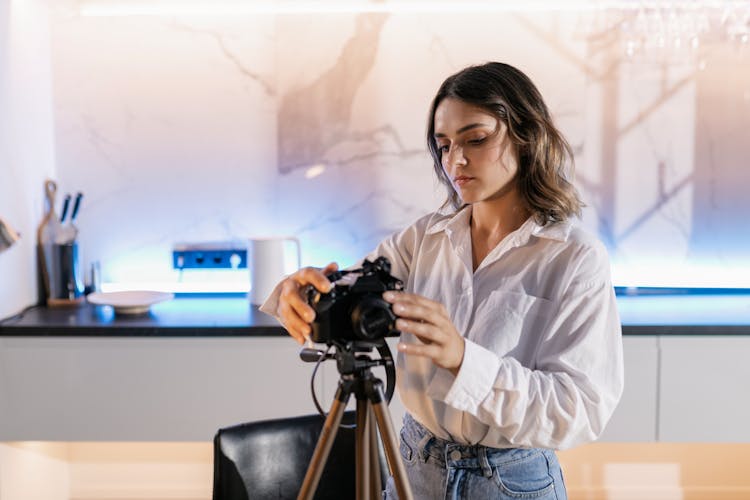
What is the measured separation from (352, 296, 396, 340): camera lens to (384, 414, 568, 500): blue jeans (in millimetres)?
301

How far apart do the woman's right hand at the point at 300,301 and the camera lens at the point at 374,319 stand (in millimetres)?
84

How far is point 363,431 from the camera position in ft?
3.61

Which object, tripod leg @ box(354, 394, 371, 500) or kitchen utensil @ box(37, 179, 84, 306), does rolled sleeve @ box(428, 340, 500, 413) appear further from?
kitchen utensil @ box(37, 179, 84, 306)

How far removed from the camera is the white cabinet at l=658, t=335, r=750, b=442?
225cm

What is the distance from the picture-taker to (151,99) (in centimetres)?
273

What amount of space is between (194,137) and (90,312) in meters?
0.73

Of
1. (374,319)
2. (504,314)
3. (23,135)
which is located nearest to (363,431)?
(374,319)

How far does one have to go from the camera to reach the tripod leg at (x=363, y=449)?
1091 mm

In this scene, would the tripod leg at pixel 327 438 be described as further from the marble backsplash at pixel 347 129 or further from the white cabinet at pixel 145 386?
the marble backsplash at pixel 347 129

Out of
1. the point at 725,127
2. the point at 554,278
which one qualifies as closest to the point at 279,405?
the point at 554,278

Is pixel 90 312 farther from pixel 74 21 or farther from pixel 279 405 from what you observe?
pixel 74 21

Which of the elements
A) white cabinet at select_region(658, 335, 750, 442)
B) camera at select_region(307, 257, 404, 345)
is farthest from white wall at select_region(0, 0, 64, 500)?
white cabinet at select_region(658, 335, 750, 442)

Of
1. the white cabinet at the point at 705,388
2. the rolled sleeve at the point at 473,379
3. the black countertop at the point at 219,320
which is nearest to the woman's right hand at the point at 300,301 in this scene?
the rolled sleeve at the point at 473,379

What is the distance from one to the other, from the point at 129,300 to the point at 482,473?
61.6 inches
